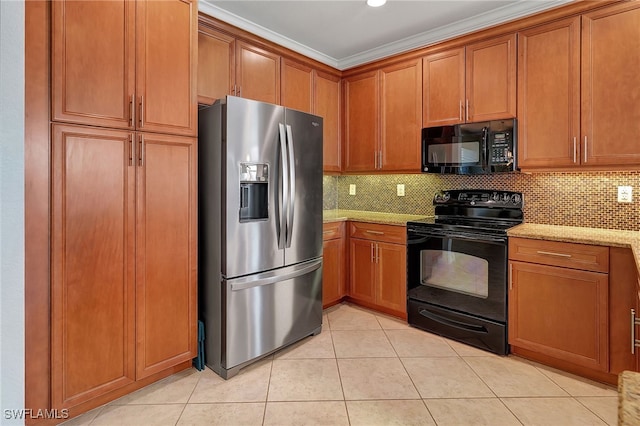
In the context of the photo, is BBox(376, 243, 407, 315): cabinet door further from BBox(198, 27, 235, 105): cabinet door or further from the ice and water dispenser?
BBox(198, 27, 235, 105): cabinet door

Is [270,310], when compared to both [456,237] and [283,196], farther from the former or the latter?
[456,237]

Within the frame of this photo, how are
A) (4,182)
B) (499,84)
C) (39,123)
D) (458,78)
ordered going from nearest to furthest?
1. (4,182)
2. (39,123)
3. (499,84)
4. (458,78)

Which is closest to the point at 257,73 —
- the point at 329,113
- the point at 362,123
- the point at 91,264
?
the point at 329,113

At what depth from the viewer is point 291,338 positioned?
2.56 meters

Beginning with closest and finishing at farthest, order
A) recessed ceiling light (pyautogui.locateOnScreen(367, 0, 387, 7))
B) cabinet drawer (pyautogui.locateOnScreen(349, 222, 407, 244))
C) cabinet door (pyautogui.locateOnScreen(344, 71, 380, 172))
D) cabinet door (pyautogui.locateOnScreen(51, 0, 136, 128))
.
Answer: cabinet door (pyautogui.locateOnScreen(51, 0, 136, 128)) → recessed ceiling light (pyautogui.locateOnScreen(367, 0, 387, 7)) → cabinet drawer (pyautogui.locateOnScreen(349, 222, 407, 244)) → cabinet door (pyautogui.locateOnScreen(344, 71, 380, 172))

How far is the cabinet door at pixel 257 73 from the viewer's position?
2785mm

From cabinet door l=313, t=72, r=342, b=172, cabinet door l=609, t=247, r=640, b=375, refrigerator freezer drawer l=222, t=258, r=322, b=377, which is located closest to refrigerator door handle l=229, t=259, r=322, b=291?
refrigerator freezer drawer l=222, t=258, r=322, b=377

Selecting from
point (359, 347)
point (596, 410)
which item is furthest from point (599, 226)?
point (359, 347)

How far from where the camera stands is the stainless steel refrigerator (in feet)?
7.07

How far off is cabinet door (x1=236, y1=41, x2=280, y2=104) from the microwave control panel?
1868mm

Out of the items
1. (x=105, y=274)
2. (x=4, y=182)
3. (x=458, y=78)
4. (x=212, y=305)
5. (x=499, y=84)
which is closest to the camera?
(x=4, y=182)

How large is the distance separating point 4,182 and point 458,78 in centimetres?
305

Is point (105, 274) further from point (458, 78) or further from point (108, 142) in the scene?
point (458, 78)

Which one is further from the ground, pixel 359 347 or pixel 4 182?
pixel 4 182
